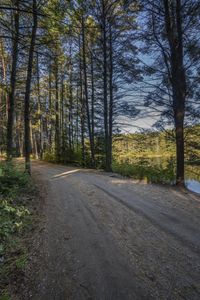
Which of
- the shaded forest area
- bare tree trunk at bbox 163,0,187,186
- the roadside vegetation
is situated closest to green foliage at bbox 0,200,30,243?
the shaded forest area

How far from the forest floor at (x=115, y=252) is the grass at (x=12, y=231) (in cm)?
21

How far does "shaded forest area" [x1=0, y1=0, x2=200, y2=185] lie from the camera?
25.4 ft

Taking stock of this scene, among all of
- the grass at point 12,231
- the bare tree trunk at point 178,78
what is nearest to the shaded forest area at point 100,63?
the bare tree trunk at point 178,78

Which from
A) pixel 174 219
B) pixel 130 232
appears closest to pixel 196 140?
pixel 174 219

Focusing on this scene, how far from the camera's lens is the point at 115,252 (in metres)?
3.38

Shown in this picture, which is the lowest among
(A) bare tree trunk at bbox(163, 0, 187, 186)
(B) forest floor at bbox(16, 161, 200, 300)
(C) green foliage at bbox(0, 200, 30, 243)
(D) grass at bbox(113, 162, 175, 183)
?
(B) forest floor at bbox(16, 161, 200, 300)

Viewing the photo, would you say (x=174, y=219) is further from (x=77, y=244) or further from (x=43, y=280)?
(x=43, y=280)

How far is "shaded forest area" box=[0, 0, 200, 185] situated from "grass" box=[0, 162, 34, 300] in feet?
10.2

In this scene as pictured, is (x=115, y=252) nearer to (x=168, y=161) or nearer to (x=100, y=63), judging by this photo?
(x=168, y=161)

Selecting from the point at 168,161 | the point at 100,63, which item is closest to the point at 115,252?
the point at 168,161

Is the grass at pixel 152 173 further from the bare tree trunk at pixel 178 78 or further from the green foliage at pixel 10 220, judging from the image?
the green foliage at pixel 10 220

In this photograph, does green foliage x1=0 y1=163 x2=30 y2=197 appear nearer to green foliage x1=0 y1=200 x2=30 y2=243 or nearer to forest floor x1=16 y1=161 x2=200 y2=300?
forest floor x1=16 y1=161 x2=200 y2=300

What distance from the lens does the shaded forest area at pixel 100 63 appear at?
7.75 metres

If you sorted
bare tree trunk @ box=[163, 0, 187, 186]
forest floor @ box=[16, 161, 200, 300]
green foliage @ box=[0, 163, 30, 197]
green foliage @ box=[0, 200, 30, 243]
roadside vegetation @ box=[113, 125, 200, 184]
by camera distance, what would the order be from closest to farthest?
forest floor @ box=[16, 161, 200, 300], green foliage @ box=[0, 200, 30, 243], green foliage @ box=[0, 163, 30, 197], bare tree trunk @ box=[163, 0, 187, 186], roadside vegetation @ box=[113, 125, 200, 184]
